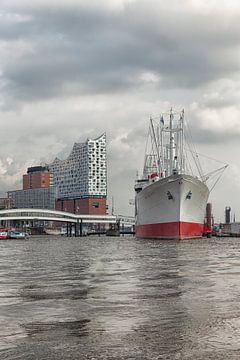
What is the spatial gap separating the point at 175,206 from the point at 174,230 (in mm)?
4726

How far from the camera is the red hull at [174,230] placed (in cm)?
10756

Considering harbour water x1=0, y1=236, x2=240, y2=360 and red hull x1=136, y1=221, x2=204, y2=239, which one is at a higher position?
red hull x1=136, y1=221, x2=204, y2=239

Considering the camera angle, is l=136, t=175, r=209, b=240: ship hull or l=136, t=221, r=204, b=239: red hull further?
l=136, t=221, r=204, b=239: red hull

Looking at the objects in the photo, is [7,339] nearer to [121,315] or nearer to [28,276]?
[121,315]

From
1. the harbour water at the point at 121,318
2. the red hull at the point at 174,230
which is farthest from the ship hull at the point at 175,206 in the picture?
the harbour water at the point at 121,318

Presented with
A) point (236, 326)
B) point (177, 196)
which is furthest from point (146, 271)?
point (177, 196)

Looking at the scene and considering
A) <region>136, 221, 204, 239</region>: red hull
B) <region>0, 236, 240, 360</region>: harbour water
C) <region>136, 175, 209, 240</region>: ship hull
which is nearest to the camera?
<region>0, 236, 240, 360</region>: harbour water

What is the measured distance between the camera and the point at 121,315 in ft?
63.6

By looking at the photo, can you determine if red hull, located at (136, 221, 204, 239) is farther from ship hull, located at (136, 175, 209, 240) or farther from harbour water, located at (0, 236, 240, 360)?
harbour water, located at (0, 236, 240, 360)

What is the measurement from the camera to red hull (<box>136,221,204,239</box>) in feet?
353

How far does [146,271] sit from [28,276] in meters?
8.04

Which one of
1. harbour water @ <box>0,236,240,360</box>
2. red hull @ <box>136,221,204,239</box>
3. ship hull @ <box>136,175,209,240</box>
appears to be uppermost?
ship hull @ <box>136,175,209,240</box>

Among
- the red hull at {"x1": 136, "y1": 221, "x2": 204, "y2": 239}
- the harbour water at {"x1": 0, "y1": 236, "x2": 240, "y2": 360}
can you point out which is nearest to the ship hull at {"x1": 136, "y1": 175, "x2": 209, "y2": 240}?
the red hull at {"x1": 136, "y1": 221, "x2": 204, "y2": 239}

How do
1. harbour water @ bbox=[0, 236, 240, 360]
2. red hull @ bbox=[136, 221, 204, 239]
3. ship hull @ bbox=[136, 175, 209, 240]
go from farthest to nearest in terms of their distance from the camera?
red hull @ bbox=[136, 221, 204, 239]
ship hull @ bbox=[136, 175, 209, 240]
harbour water @ bbox=[0, 236, 240, 360]
